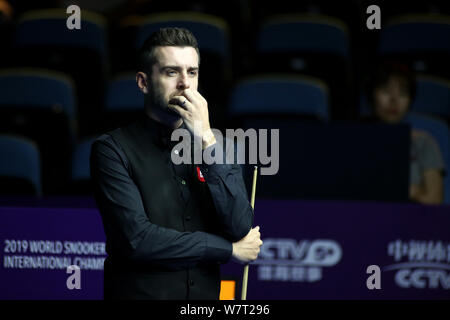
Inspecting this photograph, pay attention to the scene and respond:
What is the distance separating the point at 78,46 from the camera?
520 centimetres

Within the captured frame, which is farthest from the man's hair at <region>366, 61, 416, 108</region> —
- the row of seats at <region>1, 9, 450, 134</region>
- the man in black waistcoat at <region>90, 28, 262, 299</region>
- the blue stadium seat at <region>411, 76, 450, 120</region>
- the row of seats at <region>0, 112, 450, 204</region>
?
the man in black waistcoat at <region>90, 28, 262, 299</region>

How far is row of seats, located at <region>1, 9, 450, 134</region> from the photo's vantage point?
198 inches

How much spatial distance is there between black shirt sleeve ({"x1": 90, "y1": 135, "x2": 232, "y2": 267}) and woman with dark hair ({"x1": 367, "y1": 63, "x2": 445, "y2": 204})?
1999 millimetres

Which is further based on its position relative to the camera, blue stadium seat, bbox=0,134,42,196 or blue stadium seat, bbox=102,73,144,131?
blue stadium seat, bbox=102,73,144,131

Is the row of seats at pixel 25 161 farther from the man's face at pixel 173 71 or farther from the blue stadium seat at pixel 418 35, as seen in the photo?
the blue stadium seat at pixel 418 35

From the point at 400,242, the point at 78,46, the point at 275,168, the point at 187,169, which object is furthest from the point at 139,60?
the point at 78,46

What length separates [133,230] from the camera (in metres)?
1.77

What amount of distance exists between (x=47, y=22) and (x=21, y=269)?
10.8 feet

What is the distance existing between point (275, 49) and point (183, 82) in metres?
3.49

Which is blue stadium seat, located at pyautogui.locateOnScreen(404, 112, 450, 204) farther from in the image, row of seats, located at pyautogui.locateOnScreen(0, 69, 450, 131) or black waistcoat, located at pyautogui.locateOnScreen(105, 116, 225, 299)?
black waistcoat, located at pyautogui.locateOnScreen(105, 116, 225, 299)

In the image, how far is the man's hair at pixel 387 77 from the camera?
3.65m

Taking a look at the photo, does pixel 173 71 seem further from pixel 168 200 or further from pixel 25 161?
pixel 25 161

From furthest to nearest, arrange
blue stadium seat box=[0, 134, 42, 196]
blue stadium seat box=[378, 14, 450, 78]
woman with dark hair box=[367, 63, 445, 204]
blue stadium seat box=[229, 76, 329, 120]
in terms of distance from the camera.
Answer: blue stadium seat box=[378, 14, 450, 78], blue stadium seat box=[229, 76, 329, 120], blue stadium seat box=[0, 134, 42, 196], woman with dark hair box=[367, 63, 445, 204]
